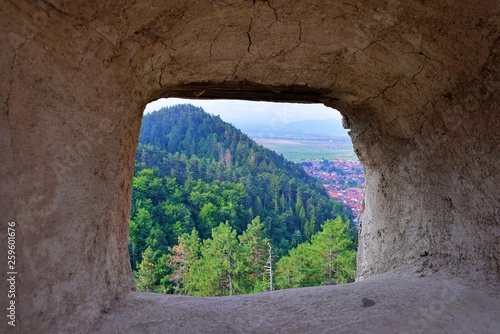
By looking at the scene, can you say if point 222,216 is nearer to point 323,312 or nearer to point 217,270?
point 217,270

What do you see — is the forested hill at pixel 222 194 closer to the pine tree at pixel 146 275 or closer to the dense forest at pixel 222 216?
the dense forest at pixel 222 216

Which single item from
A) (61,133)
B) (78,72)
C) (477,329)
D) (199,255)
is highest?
(78,72)

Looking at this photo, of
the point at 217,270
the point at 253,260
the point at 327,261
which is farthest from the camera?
the point at 253,260

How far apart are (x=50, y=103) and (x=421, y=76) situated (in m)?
1.24

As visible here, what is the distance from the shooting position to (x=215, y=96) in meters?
1.73

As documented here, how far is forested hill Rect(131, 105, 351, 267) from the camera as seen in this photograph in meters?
16.7

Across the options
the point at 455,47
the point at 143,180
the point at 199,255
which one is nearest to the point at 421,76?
the point at 455,47

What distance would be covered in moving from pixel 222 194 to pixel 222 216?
140 cm

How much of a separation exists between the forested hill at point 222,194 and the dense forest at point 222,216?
5cm

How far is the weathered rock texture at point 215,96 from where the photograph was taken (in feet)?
2.68

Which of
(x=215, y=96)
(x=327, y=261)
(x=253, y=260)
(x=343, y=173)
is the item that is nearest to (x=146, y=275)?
(x=253, y=260)

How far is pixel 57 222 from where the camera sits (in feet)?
2.88

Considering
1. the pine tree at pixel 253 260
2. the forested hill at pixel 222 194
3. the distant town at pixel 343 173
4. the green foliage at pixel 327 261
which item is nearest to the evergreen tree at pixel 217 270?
the pine tree at pixel 253 260

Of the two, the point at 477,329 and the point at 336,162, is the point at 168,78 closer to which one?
the point at 477,329
